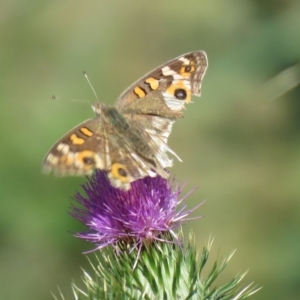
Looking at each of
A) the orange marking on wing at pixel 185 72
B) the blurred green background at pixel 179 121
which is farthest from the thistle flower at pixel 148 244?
the blurred green background at pixel 179 121

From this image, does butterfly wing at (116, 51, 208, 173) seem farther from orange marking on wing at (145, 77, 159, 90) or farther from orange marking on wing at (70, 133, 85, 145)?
orange marking on wing at (70, 133, 85, 145)

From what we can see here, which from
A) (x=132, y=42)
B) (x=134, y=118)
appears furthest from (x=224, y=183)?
(x=134, y=118)

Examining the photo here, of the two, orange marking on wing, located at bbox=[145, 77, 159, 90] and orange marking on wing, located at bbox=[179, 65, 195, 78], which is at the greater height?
orange marking on wing, located at bbox=[179, 65, 195, 78]

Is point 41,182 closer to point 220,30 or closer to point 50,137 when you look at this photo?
point 50,137

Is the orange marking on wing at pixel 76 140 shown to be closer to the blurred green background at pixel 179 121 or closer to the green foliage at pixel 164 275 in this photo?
the green foliage at pixel 164 275

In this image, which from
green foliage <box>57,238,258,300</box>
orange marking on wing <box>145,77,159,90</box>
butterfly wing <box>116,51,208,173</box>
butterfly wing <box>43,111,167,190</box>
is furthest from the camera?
orange marking on wing <box>145,77,159,90</box>

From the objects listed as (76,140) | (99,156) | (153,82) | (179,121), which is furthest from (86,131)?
(179,121)

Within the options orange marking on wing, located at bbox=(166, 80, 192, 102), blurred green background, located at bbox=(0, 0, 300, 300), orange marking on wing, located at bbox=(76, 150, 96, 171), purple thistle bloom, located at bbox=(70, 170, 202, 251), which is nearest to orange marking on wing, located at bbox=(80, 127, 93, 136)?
orange marking on wing, located at bbox=(76, 150, 96, 171)
